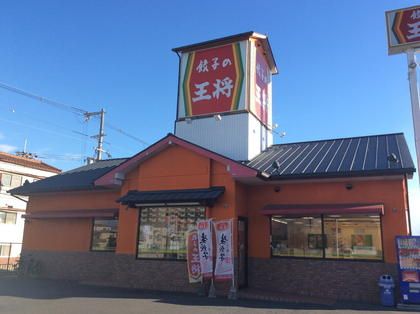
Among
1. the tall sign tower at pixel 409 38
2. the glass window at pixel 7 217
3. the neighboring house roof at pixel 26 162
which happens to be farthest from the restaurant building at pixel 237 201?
the neighboring house roof at pixel 26 162

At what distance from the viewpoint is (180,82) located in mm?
16203

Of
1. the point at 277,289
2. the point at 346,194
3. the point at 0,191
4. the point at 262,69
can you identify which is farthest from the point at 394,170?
the point at 0,191

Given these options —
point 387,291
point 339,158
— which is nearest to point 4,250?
point 339,158

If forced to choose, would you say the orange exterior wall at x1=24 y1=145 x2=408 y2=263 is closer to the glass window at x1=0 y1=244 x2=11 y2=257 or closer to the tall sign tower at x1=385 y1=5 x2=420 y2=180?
the tall sign tower at x1=385 y1=5 x2=420 y2=180

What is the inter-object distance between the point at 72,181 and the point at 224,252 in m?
8.20

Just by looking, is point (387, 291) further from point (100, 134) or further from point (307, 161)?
point (100, 134)

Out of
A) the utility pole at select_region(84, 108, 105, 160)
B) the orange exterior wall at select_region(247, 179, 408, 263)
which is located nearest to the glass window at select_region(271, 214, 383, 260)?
the orange exterior wall at select_region(247, 179, 408, 263)

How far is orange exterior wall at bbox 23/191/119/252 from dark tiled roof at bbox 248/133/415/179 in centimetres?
637

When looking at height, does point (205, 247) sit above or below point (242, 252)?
above

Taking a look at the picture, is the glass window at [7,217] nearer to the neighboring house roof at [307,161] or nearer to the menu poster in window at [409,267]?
the neighboring house roof at [307,161]

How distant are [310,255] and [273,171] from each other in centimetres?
279

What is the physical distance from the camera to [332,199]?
467 inches

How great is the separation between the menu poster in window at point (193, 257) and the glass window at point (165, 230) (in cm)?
74

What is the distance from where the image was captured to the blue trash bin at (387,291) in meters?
10.2
